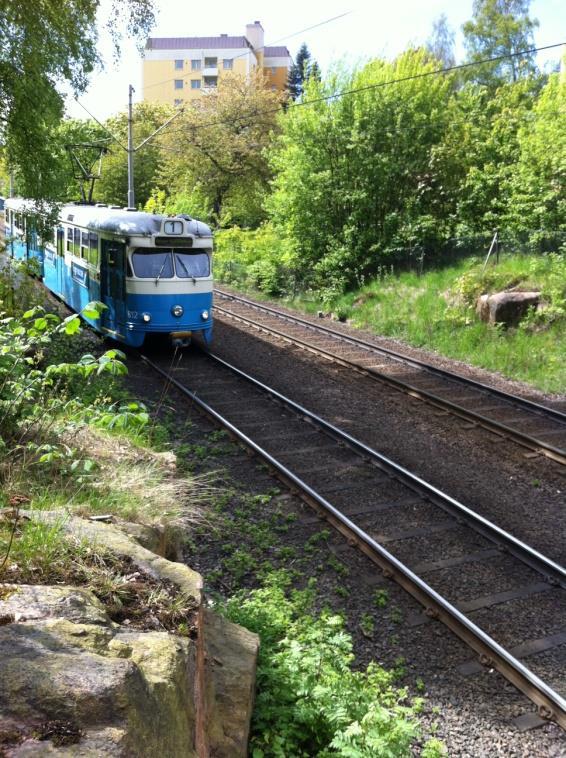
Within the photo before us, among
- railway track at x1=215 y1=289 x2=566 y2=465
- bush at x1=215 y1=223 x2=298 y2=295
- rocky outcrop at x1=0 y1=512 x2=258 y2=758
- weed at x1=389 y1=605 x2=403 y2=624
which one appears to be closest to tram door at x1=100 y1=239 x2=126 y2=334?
railway track at x1=215 y1=289 x2=566 y2=465

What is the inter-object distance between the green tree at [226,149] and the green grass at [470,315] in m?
17.5

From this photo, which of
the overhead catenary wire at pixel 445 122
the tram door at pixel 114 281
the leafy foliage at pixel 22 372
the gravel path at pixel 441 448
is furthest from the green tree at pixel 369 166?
the leafy foliage at pixel 22 372

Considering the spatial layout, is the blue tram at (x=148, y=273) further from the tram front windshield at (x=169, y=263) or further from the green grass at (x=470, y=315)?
the green grass at (x=470, y=315)

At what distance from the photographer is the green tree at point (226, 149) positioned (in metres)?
36.7

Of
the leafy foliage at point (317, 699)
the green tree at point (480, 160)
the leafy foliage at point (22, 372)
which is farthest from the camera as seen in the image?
the green tree at point (480, 160)

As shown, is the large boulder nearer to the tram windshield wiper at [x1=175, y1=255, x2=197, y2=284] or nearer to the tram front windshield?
the tram front windshield

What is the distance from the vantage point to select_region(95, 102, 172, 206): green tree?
4459 cm

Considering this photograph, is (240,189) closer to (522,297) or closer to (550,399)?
(522,297)

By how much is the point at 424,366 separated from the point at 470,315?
3.72 meters

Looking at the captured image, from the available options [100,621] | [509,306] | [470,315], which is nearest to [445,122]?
[470,315]

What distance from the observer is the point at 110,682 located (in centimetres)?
256

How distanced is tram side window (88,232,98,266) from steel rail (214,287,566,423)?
20.3 feet

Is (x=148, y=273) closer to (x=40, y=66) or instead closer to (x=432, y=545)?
(x=40, y=66)

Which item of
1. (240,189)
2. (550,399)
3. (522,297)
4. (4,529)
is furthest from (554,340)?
(240,189)
